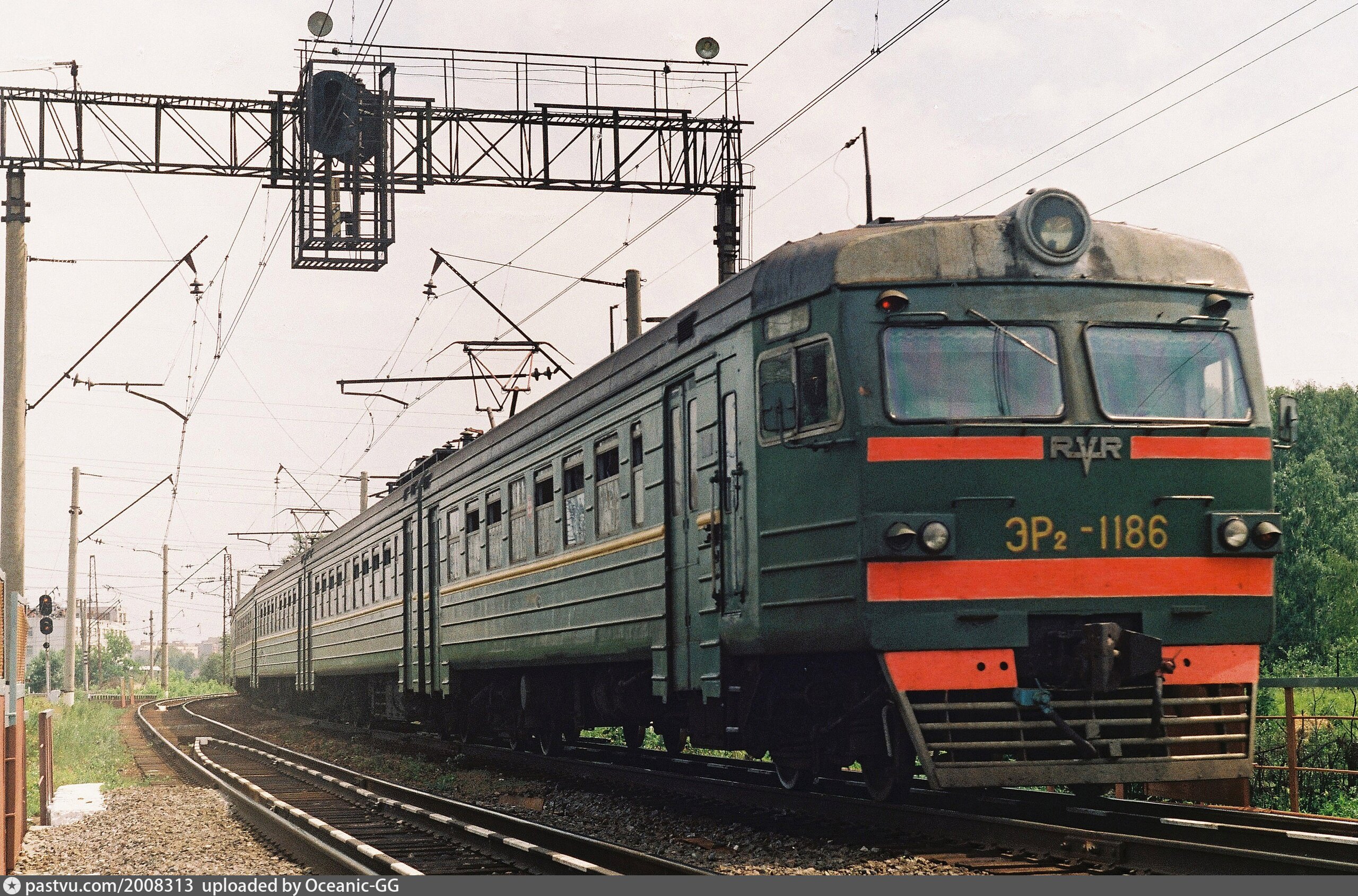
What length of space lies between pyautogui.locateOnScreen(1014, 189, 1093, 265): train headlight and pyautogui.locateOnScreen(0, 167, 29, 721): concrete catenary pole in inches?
563

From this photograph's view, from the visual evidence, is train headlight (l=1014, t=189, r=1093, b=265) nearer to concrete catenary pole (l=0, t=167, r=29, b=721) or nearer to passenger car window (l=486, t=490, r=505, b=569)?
passenger car window (l=486, t=490, r=505, b=569)

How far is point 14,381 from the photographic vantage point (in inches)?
770

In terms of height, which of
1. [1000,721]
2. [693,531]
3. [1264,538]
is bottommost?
[1000,721]

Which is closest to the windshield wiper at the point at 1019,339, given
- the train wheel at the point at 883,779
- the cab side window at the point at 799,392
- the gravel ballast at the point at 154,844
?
the cab side window at the point at 799,392

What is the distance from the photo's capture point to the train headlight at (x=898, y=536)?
8.42 meters

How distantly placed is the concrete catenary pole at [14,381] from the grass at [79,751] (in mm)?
2216

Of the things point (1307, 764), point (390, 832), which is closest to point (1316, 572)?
point (1307, 764)

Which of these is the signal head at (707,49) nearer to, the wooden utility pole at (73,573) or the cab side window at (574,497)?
the cab side window at (574,497)

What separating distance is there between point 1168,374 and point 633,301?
12394mm

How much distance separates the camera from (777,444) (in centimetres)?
929

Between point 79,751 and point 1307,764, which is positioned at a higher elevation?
point 1307,764

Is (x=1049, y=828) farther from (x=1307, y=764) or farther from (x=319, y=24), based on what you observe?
(x=319, y=24)
